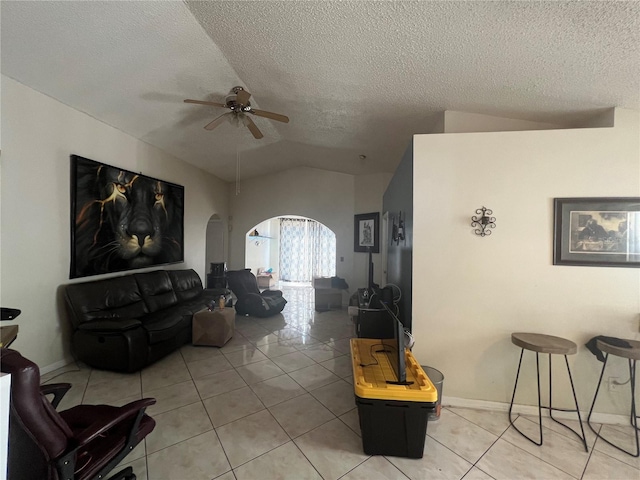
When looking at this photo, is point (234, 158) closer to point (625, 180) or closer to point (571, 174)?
point (571, 174)

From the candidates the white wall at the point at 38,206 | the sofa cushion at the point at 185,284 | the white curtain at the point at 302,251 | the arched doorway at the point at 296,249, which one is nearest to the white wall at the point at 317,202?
the arched doorway at the point at 296,249

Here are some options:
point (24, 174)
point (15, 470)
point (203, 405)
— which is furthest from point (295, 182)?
point (15, 470)

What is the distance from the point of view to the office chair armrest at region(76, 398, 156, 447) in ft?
3.69

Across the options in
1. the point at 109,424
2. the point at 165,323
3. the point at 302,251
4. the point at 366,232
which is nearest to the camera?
the point at 109,424

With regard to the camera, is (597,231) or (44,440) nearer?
(44,440)

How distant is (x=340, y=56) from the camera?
1981mm

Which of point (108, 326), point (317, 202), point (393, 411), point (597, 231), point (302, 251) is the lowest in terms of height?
point (393, 411)

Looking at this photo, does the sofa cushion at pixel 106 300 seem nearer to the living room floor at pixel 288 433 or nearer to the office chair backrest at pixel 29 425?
the living room floor at pixel 288 433

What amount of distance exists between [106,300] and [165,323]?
2.54 ft

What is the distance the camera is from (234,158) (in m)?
5.06

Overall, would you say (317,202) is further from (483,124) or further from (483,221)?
(483,221)

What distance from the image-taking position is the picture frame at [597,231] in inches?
79.2

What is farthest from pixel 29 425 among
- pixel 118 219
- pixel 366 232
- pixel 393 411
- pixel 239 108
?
pixel 366 232

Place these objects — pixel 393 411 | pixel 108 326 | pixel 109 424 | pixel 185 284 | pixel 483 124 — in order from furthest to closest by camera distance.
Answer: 1. pixel 185 284
2. pixel 108 326
3. pixel 483 124
4. pixel 393 411
5. pixel 109 424
